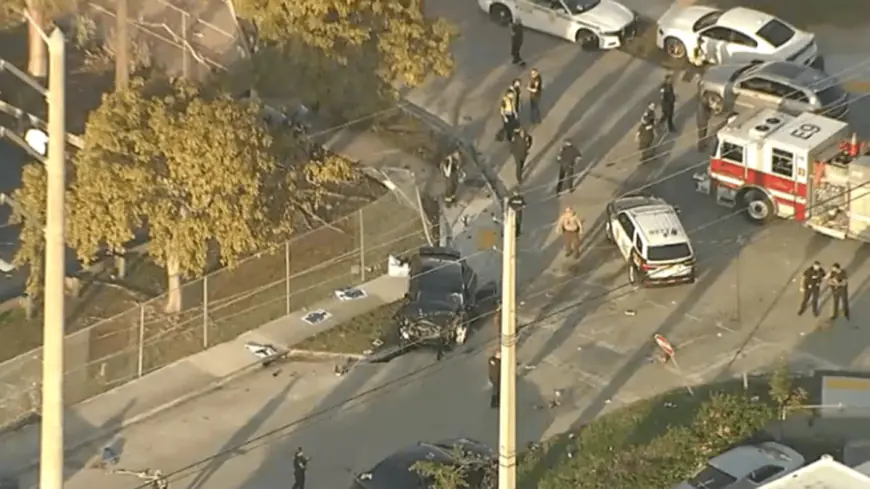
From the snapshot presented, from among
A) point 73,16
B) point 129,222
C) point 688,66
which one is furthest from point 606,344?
point 73,16

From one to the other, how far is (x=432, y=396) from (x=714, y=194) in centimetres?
827

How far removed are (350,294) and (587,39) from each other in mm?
11963

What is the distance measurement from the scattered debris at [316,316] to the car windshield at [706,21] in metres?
12.8

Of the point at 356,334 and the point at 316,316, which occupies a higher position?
the point at 316,316

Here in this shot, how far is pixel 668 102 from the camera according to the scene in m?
37.1

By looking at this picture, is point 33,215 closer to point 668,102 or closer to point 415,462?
point 415,462

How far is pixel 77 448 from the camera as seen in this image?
28234 millimetres

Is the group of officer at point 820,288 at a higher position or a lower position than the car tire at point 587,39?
lower

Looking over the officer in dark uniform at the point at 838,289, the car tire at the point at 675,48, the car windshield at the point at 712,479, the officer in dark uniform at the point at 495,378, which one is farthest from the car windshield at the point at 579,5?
the car windshield at the point at 712,479

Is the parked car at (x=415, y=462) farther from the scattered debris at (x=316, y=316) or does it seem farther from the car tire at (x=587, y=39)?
the car tire at (x=587, y=39)

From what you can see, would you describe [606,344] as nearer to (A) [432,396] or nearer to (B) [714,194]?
(A) [432,396]

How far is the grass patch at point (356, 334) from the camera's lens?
30.8 meters

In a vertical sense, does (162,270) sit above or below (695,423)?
above

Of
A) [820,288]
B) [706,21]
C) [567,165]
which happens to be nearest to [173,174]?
[567,165]
